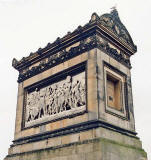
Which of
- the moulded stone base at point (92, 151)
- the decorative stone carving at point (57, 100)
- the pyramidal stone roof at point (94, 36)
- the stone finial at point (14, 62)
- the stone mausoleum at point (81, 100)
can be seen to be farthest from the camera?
the stone finial at point (14, 62)

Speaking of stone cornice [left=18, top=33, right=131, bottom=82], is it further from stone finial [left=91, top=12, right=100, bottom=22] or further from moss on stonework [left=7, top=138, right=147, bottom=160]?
moss on stonework [left=7, top=138, right=147, bottom=160]

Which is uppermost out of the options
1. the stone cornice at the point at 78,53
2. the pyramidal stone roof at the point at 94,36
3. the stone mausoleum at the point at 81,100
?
the pyramidal stone roof at the point at 94,36

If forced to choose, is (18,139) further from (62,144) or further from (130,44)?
(130,44)

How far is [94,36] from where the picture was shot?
11.4 meters

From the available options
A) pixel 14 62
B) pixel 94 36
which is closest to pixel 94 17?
pixel 94 36

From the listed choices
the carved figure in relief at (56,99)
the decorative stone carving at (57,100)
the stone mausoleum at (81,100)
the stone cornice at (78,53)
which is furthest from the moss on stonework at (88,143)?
the stone cornice at (78,53)

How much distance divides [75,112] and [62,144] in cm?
128

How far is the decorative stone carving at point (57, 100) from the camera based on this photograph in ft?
36.8

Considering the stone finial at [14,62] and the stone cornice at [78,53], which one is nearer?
the stone cornice at [78,53]

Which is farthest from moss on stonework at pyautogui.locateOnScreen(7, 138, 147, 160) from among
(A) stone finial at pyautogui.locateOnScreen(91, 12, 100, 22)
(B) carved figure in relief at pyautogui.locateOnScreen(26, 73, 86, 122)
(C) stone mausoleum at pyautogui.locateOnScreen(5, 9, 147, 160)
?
(A) stone finial at pyautogui.locateOnScreen(91, 12, 100, 22)

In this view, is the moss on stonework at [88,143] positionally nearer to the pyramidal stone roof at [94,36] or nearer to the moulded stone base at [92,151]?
the moulded stone base at [92,151]

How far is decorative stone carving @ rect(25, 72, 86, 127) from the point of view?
36.8 ft

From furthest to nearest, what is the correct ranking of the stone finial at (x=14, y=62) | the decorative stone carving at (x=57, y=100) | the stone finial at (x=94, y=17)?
the stone finial at (x=14, y=62)
the stone finial at (x=94, y=17)
the decorative stone carving at (x=57, y=100)

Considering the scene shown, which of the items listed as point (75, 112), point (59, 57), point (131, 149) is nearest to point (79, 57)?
point (59, 57)
